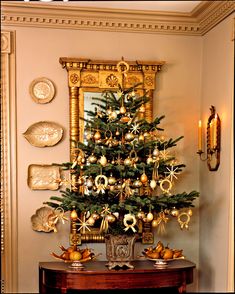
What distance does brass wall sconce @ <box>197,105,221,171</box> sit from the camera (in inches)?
131

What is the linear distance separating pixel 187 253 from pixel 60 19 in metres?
2.08

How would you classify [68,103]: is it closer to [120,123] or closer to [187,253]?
[120,123]

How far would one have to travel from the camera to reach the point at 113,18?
361cm

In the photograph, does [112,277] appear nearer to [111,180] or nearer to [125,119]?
[111,180]

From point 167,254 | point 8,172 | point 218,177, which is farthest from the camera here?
point 8,172

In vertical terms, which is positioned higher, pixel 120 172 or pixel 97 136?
pixel 97 136

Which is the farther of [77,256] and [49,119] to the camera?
[49,119]

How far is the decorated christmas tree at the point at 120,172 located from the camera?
2.96 metres

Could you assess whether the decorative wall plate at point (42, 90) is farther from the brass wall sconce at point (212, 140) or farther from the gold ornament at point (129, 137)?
the brass wall sconce at point (212, 140)

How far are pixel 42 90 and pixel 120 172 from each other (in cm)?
101

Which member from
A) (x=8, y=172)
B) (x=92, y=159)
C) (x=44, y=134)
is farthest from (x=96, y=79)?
(x=8, y=172)

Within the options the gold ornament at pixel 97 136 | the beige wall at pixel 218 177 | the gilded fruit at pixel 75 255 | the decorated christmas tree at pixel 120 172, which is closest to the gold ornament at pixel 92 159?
the decorated christmas tree at pixel 120 172

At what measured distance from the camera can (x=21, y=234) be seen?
3518 millimetres

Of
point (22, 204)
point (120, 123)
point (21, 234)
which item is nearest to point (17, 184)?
point (22, 204)
